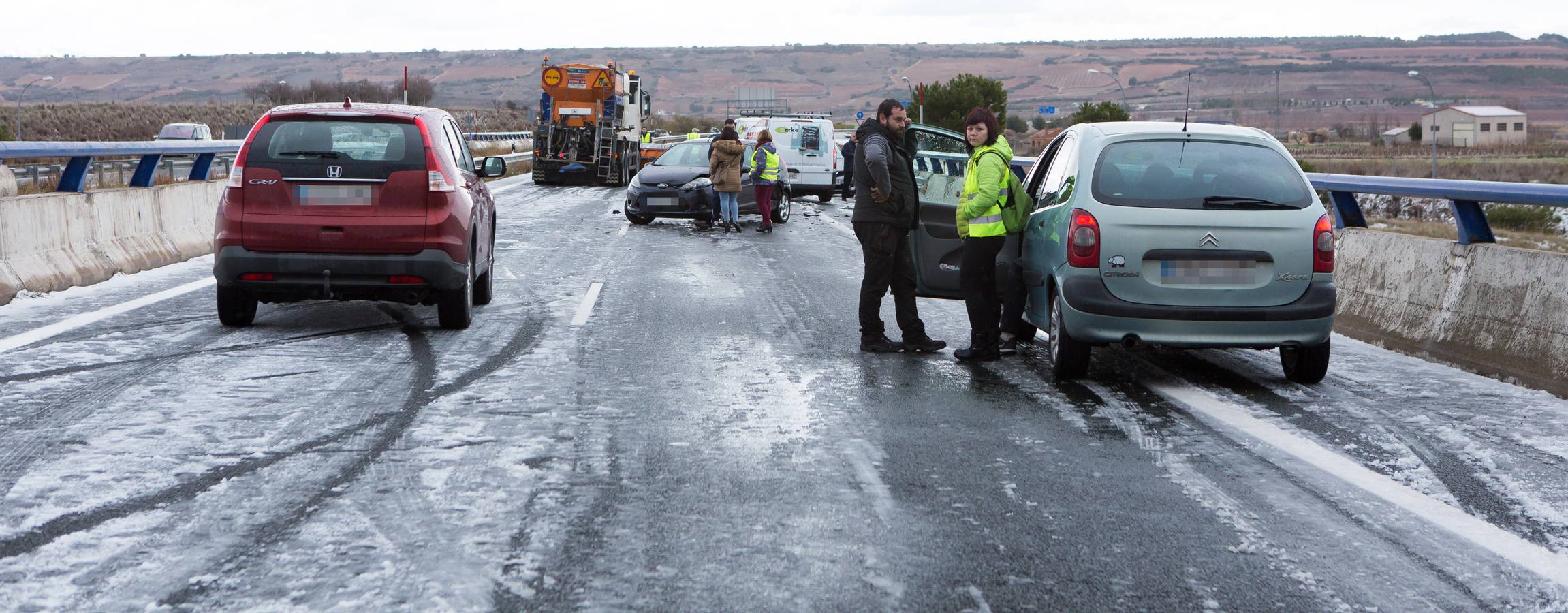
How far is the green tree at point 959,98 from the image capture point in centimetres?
8994

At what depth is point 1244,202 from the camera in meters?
7.32

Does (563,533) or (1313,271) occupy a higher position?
(1313,271)

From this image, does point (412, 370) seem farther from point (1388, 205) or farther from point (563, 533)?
point (1388, 205)

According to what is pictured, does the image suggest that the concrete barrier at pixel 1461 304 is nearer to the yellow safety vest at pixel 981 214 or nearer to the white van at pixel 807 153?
the yellow safety vest at pixel 981 214

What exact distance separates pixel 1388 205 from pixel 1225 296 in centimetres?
3310

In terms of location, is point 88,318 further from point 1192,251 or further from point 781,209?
point 781,209

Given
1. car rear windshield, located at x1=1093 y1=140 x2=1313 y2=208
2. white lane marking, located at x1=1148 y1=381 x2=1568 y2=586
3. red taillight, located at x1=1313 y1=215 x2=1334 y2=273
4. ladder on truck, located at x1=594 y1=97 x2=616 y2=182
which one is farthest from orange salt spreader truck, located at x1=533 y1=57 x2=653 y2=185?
white lane marking, located at x1=1148 y1=381 x2=1568 y2=586

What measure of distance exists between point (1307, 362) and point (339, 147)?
5.95 metres

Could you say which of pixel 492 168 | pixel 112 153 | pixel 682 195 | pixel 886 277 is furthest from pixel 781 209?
pixel 886 277

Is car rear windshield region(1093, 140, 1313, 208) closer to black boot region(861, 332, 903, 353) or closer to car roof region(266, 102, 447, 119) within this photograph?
black boot region(861, 332, 903, 353)

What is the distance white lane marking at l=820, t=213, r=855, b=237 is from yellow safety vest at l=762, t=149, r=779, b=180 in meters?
1.26

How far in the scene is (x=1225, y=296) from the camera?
721cm

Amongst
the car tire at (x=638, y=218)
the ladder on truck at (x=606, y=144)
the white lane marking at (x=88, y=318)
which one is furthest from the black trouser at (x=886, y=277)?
the ladder on truck at (x=606, y=144)

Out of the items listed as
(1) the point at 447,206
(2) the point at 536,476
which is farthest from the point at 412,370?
(2) the point at 536,476
